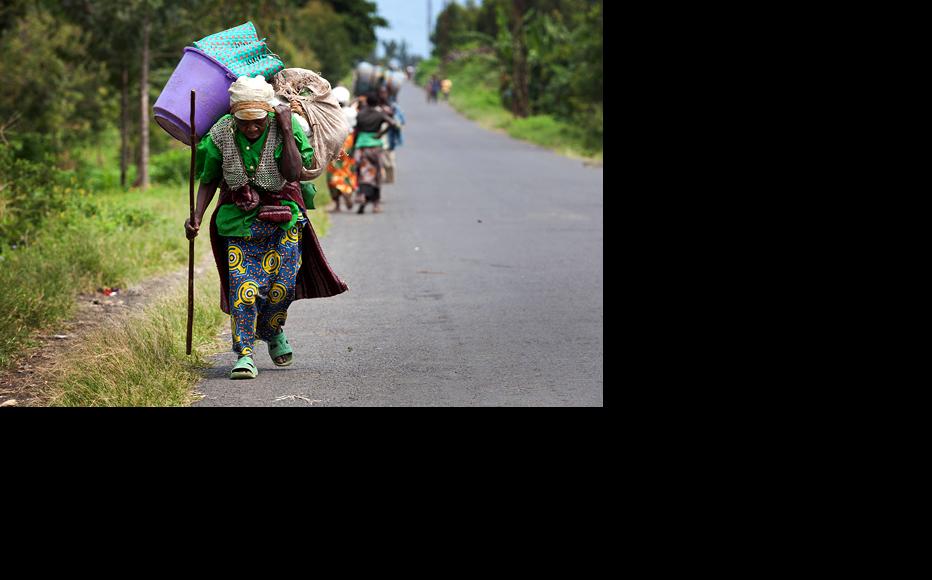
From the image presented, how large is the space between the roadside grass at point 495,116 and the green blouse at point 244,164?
22657 millimetres

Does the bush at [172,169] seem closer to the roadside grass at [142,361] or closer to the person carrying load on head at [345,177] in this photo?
the person carrying load on head at [345,177]

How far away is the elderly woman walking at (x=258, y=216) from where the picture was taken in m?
7.58

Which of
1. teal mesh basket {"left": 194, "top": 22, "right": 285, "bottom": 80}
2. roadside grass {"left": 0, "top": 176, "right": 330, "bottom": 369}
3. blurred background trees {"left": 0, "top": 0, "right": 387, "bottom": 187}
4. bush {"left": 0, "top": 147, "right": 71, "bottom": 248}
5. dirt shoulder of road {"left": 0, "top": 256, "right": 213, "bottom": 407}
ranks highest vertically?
blurred background trees {"left": 0, "top": 0, "right": 387, "bottom": 187}

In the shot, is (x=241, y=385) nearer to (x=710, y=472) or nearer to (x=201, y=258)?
(x=710, y=472)

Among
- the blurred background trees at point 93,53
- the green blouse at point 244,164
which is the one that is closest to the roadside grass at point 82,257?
the green blouse at point 244,164

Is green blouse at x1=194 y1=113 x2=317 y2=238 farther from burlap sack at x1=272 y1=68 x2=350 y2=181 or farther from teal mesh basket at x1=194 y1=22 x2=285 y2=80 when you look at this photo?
teal mesh basket at x1=194 y1=22 x2=285 y2=80

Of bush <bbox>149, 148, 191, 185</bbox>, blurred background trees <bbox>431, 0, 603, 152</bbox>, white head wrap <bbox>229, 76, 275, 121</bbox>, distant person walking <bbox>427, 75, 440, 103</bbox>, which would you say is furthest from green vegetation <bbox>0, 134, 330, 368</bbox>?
distant person walking <bbox>427, 75, 440, 103</bbox>

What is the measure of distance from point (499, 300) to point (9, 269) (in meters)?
3.80

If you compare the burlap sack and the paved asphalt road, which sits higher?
the burlap sack

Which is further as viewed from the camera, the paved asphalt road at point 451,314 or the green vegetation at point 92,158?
the green vegetation at point 92,158

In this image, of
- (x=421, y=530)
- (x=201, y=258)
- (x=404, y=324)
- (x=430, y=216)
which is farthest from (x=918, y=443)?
(x=430, y=216)

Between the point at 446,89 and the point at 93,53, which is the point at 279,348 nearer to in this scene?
the point at 93,53

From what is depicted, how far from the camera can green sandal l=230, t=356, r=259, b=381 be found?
26.2ft

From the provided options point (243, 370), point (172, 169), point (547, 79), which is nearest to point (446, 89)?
point (547, 79)
